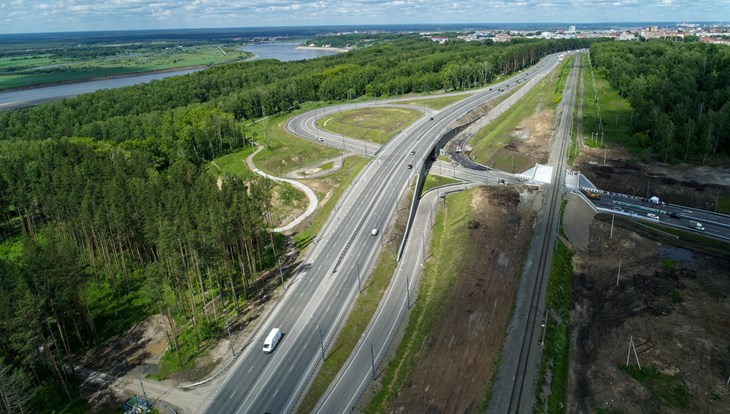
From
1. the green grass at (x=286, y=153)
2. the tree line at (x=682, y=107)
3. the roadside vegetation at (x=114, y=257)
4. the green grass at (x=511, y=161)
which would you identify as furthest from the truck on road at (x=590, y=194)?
the roadside vegetation at (x=114, y=257)

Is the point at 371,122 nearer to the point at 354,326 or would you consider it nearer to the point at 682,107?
the point at 682,107

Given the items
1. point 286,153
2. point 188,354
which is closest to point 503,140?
point 286,153

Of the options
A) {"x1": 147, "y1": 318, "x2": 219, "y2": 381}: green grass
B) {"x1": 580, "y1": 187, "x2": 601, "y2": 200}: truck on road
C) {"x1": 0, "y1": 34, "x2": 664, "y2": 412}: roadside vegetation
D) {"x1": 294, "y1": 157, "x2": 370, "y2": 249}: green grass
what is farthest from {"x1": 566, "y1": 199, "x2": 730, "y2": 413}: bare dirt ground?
{"x1": 0, "y1": 34, "x2": 664, "y2": 412}: roadside vegetation

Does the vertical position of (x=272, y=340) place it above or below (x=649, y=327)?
above

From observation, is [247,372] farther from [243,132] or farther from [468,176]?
[243,132]

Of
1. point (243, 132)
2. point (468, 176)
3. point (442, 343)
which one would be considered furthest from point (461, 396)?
point (243, 132)

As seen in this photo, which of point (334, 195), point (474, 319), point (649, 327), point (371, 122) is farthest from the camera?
point (371, 122)
